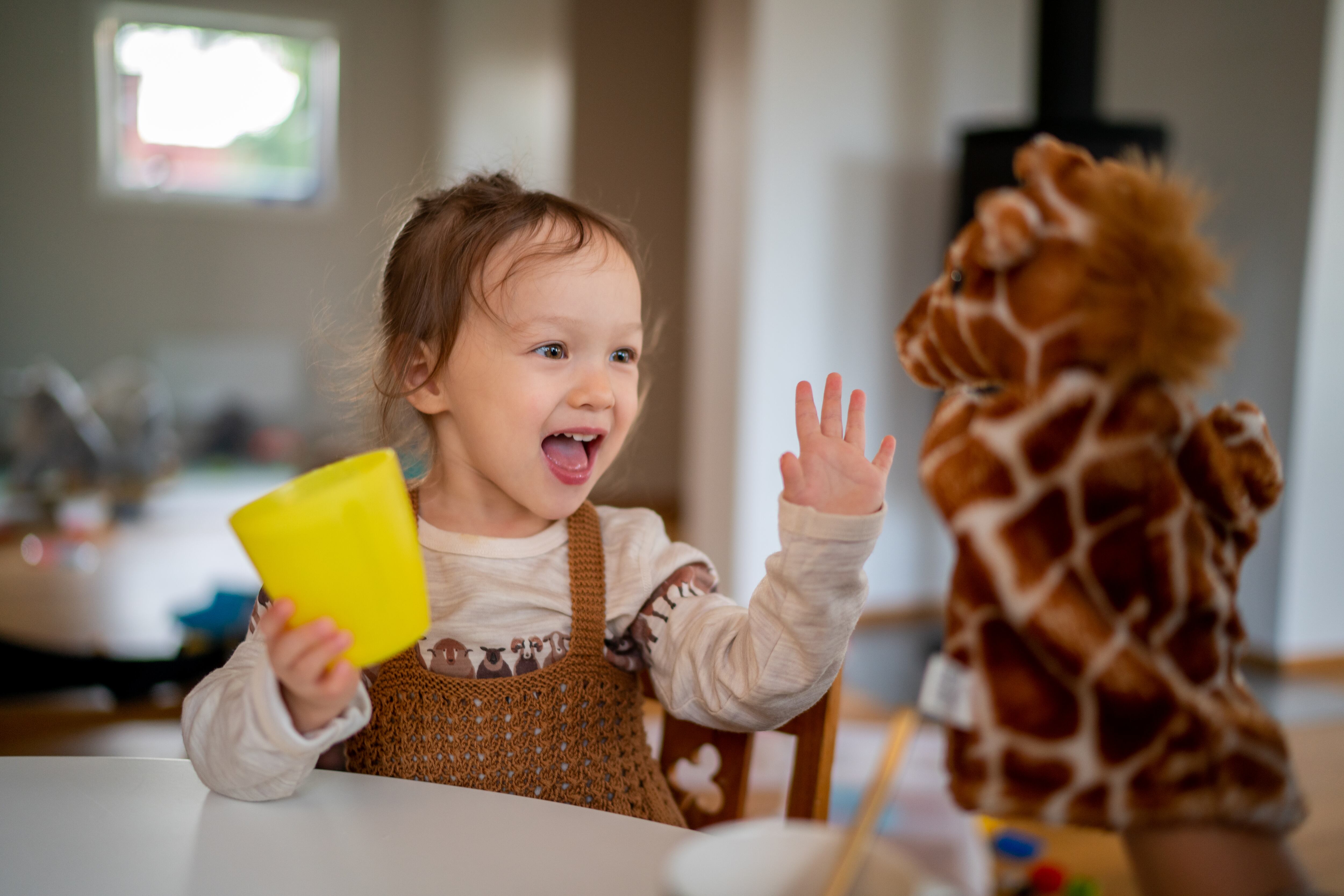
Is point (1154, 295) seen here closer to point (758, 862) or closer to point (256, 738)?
point (758, 862)

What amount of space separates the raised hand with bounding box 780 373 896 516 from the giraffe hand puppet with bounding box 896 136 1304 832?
0.25 meters

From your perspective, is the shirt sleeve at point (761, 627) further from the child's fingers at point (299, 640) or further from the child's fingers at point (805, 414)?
the child's fingers at point (299, 640)

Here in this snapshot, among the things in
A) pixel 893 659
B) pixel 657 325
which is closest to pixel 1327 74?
pixel 893 659

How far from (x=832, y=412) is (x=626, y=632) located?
30 cm

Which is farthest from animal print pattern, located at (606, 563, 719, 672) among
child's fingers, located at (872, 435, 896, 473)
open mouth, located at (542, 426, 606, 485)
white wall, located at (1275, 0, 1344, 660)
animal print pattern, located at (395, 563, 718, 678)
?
white wall, located at (1275, 0, 1344, 660)

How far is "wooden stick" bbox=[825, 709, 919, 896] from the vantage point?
329mm

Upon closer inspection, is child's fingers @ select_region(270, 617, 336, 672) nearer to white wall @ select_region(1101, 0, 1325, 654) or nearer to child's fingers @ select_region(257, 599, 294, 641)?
child's fingers @ select_region(257, 599, 294, 641)

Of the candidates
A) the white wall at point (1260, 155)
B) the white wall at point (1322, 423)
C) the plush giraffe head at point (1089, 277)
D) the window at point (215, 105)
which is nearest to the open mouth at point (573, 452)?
the plush giraffe head at point (1089, 277)

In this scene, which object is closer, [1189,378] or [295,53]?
[1189,378]

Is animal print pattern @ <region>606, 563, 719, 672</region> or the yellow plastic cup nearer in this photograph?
the yellow plastic cup

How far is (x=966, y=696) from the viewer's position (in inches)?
14.5

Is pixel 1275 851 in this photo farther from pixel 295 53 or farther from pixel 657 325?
pixel 295 53

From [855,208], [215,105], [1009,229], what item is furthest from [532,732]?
[215,105]

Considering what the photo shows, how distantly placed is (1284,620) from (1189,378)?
280 cm
